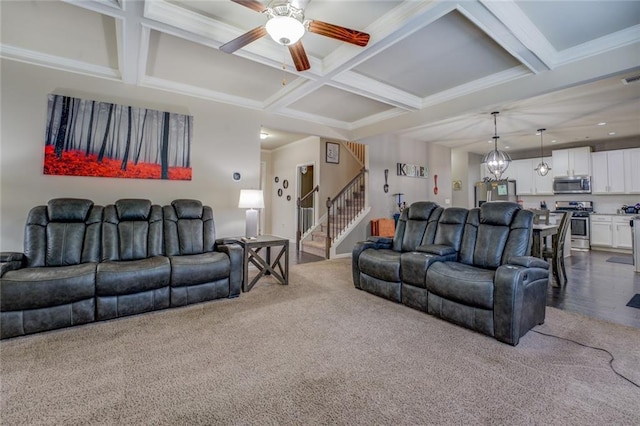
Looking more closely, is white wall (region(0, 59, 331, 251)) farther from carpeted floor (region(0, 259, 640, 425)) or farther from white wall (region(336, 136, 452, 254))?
white wall (region(336, 136, 452, 254))

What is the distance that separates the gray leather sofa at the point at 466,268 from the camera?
242 cm

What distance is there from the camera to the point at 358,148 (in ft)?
25.1

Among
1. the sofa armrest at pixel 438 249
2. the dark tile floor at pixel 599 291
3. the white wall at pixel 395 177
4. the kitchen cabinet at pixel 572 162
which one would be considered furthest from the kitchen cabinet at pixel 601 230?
the sofa armrest at pixel 438 249

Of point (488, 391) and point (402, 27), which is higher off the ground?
point (402, 27)

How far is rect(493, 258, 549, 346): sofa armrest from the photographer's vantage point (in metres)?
2.34

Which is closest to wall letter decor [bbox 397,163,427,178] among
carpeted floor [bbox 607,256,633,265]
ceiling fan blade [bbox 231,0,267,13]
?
carpeted floor [bbox 607,256,633,265]

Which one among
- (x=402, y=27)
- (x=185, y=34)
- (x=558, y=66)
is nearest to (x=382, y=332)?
(x=402, y=27)

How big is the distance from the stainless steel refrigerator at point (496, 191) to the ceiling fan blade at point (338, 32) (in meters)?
8.03

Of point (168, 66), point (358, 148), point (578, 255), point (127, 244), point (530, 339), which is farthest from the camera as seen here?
point (358, 148)

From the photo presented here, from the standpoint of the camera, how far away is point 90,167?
3547mm

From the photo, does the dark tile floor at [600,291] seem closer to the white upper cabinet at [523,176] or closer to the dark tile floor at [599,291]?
the dark tile floor at [599,291]

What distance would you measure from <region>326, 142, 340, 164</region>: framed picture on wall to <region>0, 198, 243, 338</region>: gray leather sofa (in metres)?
4.19

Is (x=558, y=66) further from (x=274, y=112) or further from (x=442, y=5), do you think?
(x=274, y=112)

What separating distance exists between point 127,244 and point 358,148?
229 inches
